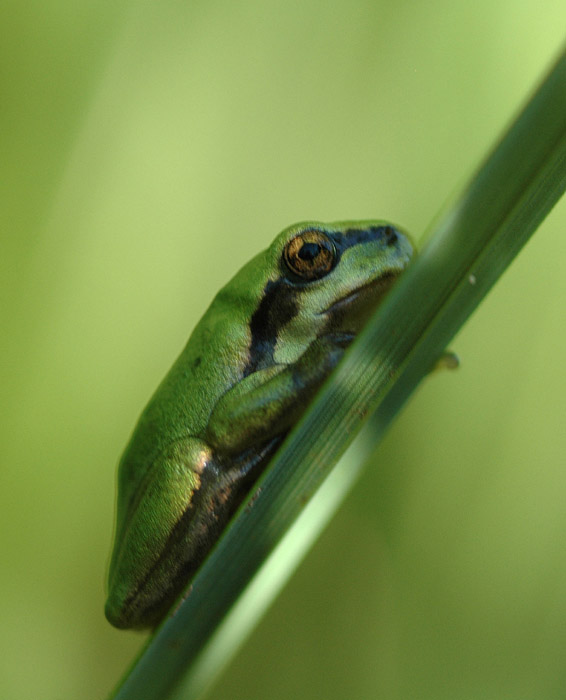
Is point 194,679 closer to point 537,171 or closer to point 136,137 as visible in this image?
point 537,171

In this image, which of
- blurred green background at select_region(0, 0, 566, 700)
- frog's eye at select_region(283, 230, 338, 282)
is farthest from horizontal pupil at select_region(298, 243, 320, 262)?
blurred green background at select_region(0, 0, 566, 700)

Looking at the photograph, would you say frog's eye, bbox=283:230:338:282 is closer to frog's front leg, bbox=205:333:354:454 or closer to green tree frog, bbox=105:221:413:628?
green tree frog, bbox=105:221:413:628

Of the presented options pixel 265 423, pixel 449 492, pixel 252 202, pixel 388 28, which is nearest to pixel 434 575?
pixel 449 492

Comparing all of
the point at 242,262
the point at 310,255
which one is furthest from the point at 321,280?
the point at 242,262

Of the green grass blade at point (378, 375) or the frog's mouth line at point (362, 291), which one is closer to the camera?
the green grass blade at point (378, 375)

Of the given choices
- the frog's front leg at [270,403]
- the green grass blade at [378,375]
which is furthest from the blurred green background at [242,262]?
the green grass blade at [378,375]

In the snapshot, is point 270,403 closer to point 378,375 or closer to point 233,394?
point 233,394

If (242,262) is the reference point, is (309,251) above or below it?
above

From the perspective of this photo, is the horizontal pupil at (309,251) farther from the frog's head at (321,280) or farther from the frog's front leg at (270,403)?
the frog's front leg at (270,403)
